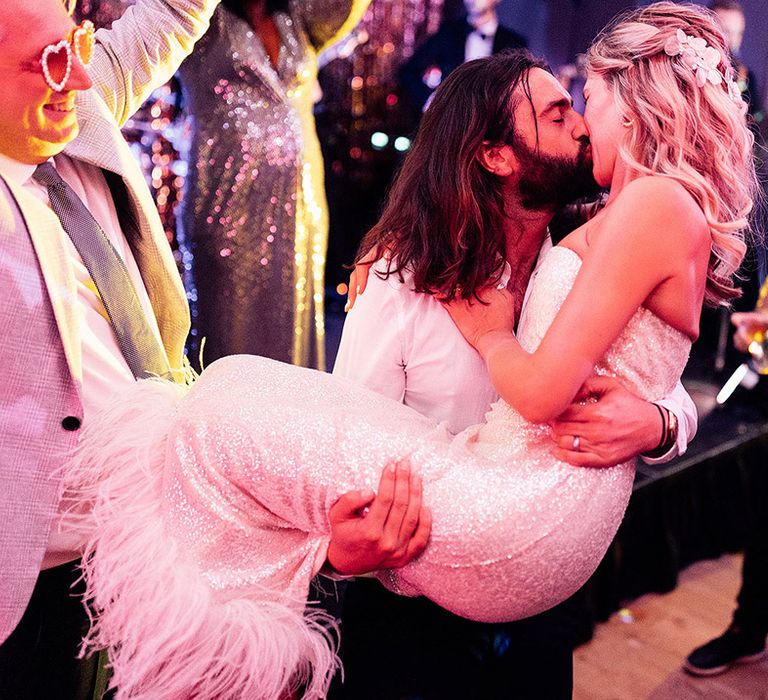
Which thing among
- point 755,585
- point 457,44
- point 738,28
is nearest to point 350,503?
point 755,585

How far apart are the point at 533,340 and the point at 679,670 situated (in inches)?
82.7

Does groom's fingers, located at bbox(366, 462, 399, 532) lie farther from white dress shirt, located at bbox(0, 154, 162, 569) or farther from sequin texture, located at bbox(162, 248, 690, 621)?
white dress shirt, located at bbox(0, 154, 162, 569)

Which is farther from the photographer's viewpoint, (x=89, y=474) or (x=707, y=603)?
(x=707, y=603)

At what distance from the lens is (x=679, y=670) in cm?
295

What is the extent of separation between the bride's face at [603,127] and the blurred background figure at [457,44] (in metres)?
3.57

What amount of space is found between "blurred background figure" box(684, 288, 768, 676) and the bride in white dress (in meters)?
1.74

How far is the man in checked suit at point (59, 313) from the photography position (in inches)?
49.0

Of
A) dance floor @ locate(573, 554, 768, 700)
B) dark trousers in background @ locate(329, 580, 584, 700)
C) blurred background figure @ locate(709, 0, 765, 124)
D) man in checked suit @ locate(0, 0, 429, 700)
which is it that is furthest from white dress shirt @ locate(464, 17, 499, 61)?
dark trousers in background @ locate(329, 580, 584, 700)

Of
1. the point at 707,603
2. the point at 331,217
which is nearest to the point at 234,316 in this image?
the point at 707,603

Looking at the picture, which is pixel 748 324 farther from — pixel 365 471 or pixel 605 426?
pixel 365 471

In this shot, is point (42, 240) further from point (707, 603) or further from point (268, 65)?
point (707, 603)

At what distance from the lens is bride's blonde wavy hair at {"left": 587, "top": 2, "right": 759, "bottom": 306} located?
1315 mm

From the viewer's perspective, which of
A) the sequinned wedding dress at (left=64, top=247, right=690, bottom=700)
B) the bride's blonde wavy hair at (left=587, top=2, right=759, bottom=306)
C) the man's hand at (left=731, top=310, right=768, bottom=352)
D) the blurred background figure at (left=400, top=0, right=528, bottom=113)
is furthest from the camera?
the blurred background figure at (left=400, top=0, right=528, bottom=113)

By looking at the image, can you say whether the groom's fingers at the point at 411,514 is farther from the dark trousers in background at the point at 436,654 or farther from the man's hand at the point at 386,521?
the dark trousers in background at the point at 436,654
